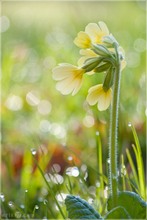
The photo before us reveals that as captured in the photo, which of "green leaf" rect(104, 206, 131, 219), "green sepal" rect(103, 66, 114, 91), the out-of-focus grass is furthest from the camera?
the out-of-focus grass

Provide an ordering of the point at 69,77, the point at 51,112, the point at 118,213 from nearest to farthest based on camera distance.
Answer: the point at 118,213 → the point at 69,77 → the point at 51,112

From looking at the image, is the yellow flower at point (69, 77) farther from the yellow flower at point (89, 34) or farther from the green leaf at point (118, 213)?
the green leaf at point (118, 213)

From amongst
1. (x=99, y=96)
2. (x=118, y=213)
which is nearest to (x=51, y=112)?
(x=99, y=96)

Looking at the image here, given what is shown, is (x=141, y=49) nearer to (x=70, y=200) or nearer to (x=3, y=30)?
(x=3, y=30)

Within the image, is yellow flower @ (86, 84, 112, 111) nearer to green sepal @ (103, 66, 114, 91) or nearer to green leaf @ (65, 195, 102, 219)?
green sepal @ (103, 66, 114, 91)

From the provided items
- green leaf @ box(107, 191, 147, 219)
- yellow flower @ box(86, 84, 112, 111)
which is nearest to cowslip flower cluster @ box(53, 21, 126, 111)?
yellow flower @ box(86, 84, 112, 111)

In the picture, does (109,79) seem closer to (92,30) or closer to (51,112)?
(92,30)

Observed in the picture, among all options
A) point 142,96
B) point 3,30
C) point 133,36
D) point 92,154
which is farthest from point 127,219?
point 3,30
